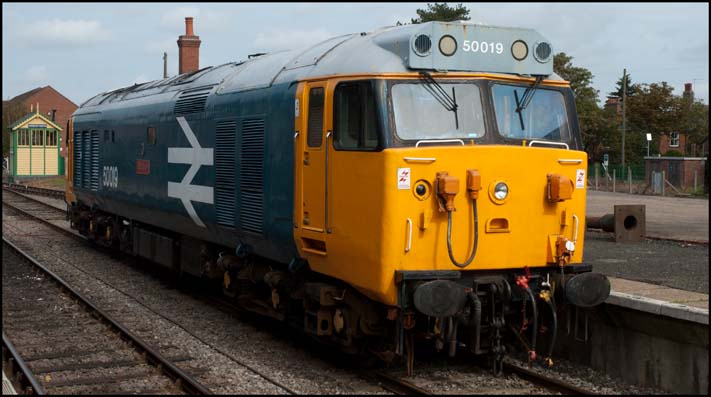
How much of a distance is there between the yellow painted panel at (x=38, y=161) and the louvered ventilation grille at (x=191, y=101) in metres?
50.2

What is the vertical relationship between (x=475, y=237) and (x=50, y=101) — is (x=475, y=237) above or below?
below

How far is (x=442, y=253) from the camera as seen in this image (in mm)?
8102

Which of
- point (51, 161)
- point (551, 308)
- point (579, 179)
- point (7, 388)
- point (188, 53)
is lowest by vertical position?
point (7, 388)

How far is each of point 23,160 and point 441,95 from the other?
2203 inches

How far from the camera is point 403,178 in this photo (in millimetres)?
7855

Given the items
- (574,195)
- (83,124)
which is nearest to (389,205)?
(574,195)

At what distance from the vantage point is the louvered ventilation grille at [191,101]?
12094 millimetres

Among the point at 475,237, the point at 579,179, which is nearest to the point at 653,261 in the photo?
the point at 579,179

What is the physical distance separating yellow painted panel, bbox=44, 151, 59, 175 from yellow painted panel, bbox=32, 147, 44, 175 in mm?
322

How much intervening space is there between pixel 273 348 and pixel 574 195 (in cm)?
380

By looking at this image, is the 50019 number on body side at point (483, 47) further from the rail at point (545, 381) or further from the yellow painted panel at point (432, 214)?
the rail at point (545, 381)

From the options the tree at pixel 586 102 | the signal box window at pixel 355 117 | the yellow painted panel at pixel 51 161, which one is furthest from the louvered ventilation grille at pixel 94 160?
the yellow painted panel at pixel 51 161

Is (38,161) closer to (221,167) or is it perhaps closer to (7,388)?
(221,167)

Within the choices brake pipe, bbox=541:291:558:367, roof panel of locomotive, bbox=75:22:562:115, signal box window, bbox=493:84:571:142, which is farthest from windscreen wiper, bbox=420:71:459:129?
brake pipe, bbox=541:291:558:367
